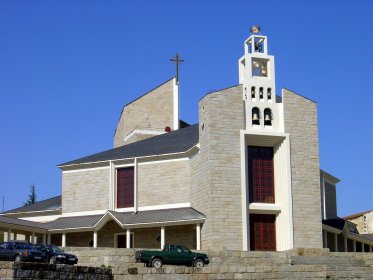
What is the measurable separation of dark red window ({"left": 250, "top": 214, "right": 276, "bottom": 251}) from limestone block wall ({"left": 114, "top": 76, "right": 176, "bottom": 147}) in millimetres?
17277

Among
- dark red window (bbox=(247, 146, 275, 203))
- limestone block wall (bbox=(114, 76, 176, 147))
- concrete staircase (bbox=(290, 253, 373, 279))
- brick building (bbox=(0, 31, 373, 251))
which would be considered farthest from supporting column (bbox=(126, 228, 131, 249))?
limestone block wall (bbox=(114, 76, 176, 147))

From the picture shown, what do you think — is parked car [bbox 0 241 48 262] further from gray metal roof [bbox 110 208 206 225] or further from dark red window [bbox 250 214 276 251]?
dark red window [bbox 250 214 276 251]

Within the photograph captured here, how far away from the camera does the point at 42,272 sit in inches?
753

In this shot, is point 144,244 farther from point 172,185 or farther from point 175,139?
point 175,139

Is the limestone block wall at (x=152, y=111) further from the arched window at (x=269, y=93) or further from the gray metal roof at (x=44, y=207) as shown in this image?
the arched window at (x=269, y=93)

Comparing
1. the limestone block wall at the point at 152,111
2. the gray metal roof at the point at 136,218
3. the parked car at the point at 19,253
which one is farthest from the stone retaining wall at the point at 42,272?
the limestone block wall at the point at 152,111

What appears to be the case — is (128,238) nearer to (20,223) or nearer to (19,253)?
(20,223)

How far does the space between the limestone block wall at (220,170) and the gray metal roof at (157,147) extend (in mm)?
2573

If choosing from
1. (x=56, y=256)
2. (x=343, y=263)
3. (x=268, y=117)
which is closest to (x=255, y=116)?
(x=268, y=117)

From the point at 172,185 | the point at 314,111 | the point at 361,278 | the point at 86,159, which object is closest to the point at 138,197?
the point at 172,185

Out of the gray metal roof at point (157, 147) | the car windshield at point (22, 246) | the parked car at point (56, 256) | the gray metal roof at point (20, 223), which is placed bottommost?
the parked car at point (56, 256)

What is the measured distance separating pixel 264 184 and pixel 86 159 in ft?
42.2

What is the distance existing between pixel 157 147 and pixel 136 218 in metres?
5.67

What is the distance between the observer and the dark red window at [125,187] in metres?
44.1
